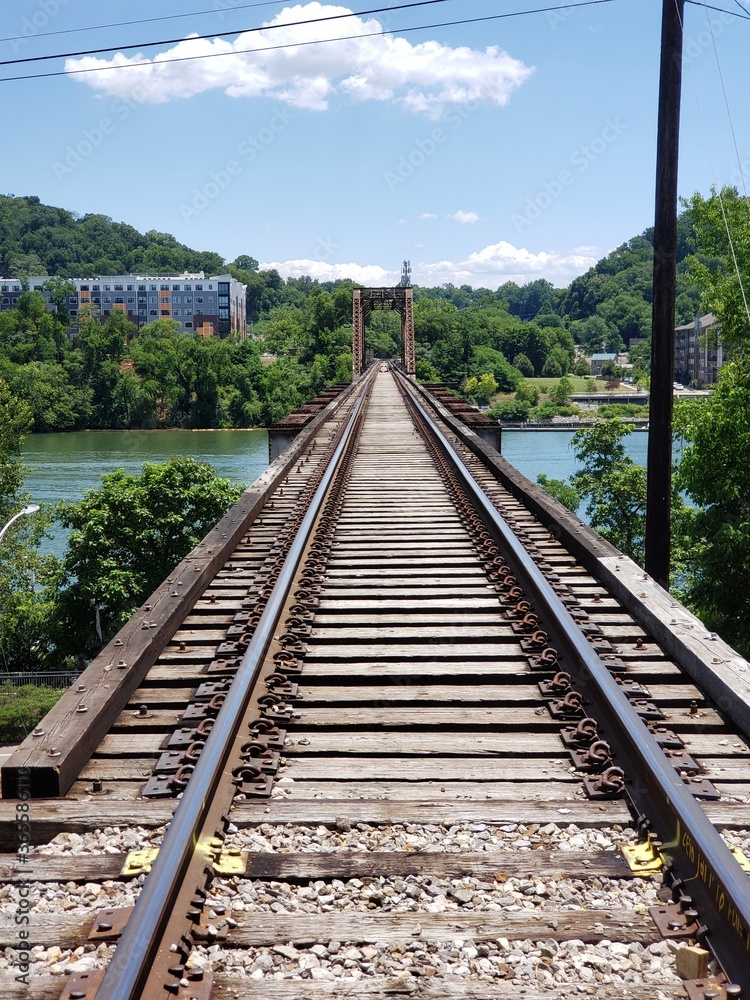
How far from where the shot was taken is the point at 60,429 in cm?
9400

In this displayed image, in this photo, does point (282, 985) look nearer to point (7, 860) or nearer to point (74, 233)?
point (7, 860)

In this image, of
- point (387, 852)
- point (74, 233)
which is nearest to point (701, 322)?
point (387, 852)

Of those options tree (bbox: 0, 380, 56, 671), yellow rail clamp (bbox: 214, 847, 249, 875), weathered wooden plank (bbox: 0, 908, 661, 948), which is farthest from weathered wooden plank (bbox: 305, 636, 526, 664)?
tree (bbox: 0, 380, 56, 671)

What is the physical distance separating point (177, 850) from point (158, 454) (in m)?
66.0

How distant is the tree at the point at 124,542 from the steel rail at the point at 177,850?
24.4 m

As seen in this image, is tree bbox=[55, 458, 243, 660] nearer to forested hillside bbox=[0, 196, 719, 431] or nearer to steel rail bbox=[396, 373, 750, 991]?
steel rail bbox=[396, 373, 750, 991]

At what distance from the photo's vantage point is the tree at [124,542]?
27.8 metres

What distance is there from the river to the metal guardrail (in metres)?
10.3

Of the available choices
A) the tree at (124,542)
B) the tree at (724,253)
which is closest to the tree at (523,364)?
the tree at (124,542)

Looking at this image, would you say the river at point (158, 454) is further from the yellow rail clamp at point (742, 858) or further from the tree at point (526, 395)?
the yellow rail clamp at point (742, 858)

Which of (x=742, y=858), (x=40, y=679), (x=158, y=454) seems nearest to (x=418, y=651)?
(x=742, y=858)

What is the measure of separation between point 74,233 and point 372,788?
19525 centimetres

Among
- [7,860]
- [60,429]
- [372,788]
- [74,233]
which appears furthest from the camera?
[74,233]

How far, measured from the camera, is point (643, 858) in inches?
107
